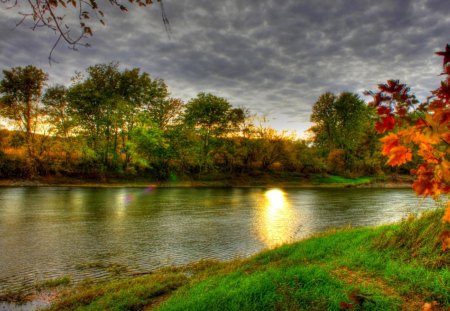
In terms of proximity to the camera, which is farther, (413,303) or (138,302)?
(138,302)

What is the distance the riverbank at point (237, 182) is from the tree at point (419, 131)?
133ft

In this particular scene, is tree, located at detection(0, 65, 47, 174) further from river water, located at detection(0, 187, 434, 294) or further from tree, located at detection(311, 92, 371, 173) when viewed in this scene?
tree, located at detection(311, 92, 371, 173)

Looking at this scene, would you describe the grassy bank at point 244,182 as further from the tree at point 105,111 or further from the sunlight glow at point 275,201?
the sunlight glow at point 275,201

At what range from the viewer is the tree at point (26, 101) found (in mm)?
39188

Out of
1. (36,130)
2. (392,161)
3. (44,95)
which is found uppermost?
(44,95)

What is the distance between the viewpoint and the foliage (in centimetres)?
159

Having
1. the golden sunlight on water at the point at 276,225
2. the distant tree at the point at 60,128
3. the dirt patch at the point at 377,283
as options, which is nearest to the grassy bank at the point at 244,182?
the distant tree at the point at 60,128

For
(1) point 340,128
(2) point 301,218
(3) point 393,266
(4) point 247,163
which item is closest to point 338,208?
(2) point 301,218

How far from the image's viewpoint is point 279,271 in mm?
5668

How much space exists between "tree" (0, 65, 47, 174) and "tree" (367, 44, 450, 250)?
1758 inches

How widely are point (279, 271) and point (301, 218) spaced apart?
12.7 metres

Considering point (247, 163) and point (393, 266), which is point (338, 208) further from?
point (247, 163)

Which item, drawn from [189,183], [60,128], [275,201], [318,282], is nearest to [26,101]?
[60,128]

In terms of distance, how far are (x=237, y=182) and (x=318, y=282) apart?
42.6 meters
